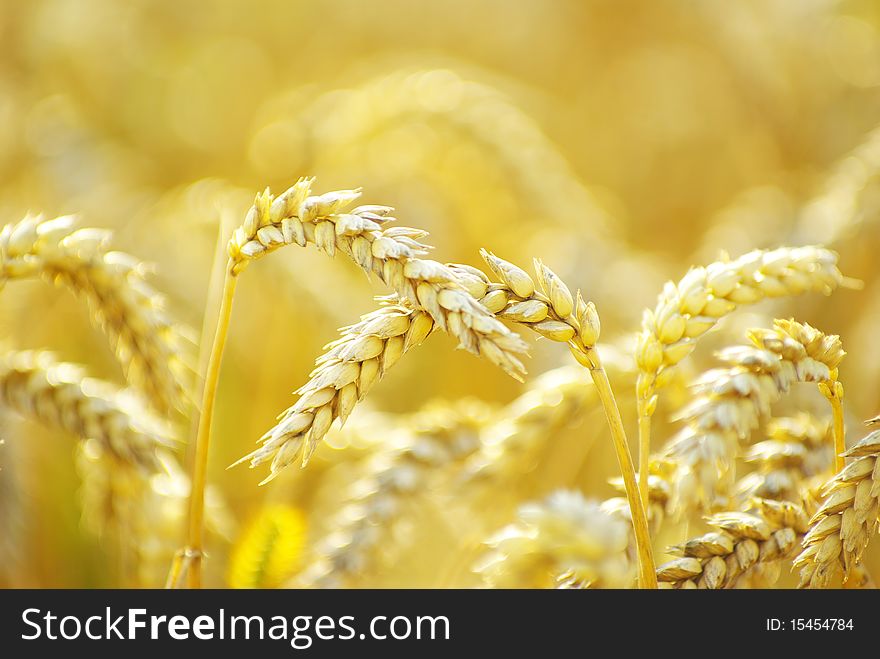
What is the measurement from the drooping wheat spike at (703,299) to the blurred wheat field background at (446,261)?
0.04ft

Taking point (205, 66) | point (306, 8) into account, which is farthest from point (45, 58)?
point (306, 8)

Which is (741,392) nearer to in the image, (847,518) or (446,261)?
(847,518)

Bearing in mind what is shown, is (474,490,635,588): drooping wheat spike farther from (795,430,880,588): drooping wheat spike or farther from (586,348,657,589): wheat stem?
(795,430,880,588): drooping wheat spike

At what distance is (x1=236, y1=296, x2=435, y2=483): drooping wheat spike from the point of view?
70 cm

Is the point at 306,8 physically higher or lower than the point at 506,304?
higher

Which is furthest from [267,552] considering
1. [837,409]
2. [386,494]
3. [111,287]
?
[837,409]

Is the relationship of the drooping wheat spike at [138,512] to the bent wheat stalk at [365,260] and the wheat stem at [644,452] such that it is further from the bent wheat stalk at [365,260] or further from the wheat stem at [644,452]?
the wheat stem at [644,452]

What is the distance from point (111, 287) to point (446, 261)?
1482 millimetres

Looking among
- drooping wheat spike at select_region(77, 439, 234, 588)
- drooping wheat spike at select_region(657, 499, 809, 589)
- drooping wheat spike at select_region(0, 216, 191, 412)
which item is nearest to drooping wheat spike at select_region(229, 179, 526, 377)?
drooping wheat spike at select_region(0, 216, 191, 412)

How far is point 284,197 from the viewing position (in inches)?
30.1

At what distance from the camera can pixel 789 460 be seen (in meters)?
1.02

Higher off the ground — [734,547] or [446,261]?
[446,261]
